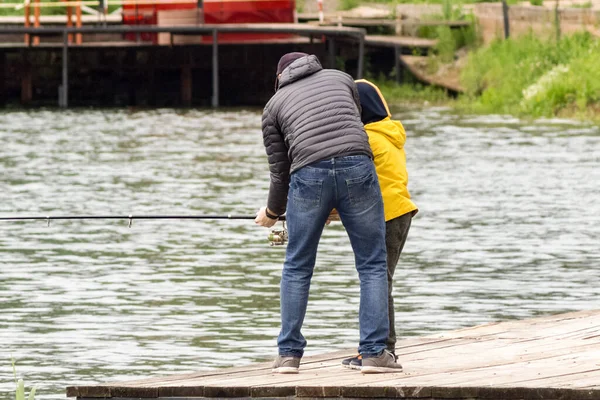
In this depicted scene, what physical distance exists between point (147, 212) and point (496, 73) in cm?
2076

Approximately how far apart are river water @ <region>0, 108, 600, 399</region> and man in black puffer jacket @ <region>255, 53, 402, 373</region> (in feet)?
8.18

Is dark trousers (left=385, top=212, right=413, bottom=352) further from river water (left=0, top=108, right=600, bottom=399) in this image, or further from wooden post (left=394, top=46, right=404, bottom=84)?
wooden post (left=394, top=46, right=404, bottom=84)

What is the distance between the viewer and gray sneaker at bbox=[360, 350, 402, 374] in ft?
27.1

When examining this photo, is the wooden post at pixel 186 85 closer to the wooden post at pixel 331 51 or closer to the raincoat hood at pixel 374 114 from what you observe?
the wooden post at pixel 331 51

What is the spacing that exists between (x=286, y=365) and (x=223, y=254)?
8.97 metres

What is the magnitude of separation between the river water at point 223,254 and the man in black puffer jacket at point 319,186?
2493 mm

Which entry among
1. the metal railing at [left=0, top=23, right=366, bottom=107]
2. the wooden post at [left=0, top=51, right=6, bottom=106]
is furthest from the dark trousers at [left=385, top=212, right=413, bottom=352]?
the wooden post at [left=0, top=51, right=6, bottom=106]

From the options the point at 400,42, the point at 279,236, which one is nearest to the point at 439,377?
the point at 279,236

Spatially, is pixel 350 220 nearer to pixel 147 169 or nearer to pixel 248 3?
pixel 147 169

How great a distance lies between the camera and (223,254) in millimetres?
17281

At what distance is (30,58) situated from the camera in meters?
44.1

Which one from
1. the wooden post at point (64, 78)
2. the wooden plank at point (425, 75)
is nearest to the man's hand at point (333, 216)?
the wooden plank at point (425, 75)

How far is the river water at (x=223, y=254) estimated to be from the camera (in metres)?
12.3

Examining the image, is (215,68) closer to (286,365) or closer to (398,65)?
(398,65)
